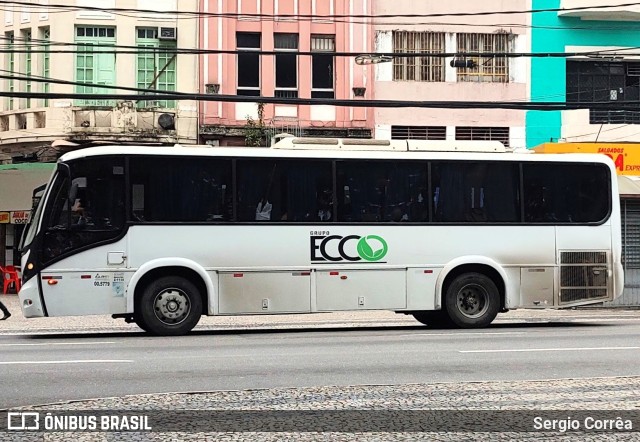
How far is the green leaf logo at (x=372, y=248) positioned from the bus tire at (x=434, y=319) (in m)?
1.81

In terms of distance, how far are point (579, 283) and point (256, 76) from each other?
53.8 feet

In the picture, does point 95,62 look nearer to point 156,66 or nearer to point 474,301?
point 156,66

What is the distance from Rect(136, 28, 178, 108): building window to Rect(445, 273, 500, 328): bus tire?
52.5 ft

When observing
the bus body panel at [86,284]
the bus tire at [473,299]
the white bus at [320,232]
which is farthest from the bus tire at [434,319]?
the bus body panel at [86,284]

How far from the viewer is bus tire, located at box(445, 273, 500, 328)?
1908 centimetres

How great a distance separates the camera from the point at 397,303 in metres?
18.7

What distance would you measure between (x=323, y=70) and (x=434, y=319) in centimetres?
1503

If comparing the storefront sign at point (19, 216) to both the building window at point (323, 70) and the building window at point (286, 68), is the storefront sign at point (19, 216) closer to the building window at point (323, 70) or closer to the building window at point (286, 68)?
the building window at point (286, 68)

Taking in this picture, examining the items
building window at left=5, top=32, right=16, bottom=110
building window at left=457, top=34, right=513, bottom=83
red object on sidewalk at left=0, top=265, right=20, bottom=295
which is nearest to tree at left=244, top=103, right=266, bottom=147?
building window at left=457, top=34, right=513, bottom=83

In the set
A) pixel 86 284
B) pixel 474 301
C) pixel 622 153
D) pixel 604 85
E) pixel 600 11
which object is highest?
pixel 600 11

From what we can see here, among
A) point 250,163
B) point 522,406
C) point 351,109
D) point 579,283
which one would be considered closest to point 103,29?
point 351,109

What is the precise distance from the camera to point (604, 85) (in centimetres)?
3447

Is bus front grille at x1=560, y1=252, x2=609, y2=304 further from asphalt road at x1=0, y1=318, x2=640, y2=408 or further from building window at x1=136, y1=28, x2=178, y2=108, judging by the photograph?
building window at x1=136, y1=28, x2=178, y2=108

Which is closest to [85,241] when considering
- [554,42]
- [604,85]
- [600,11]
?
[554,42]
